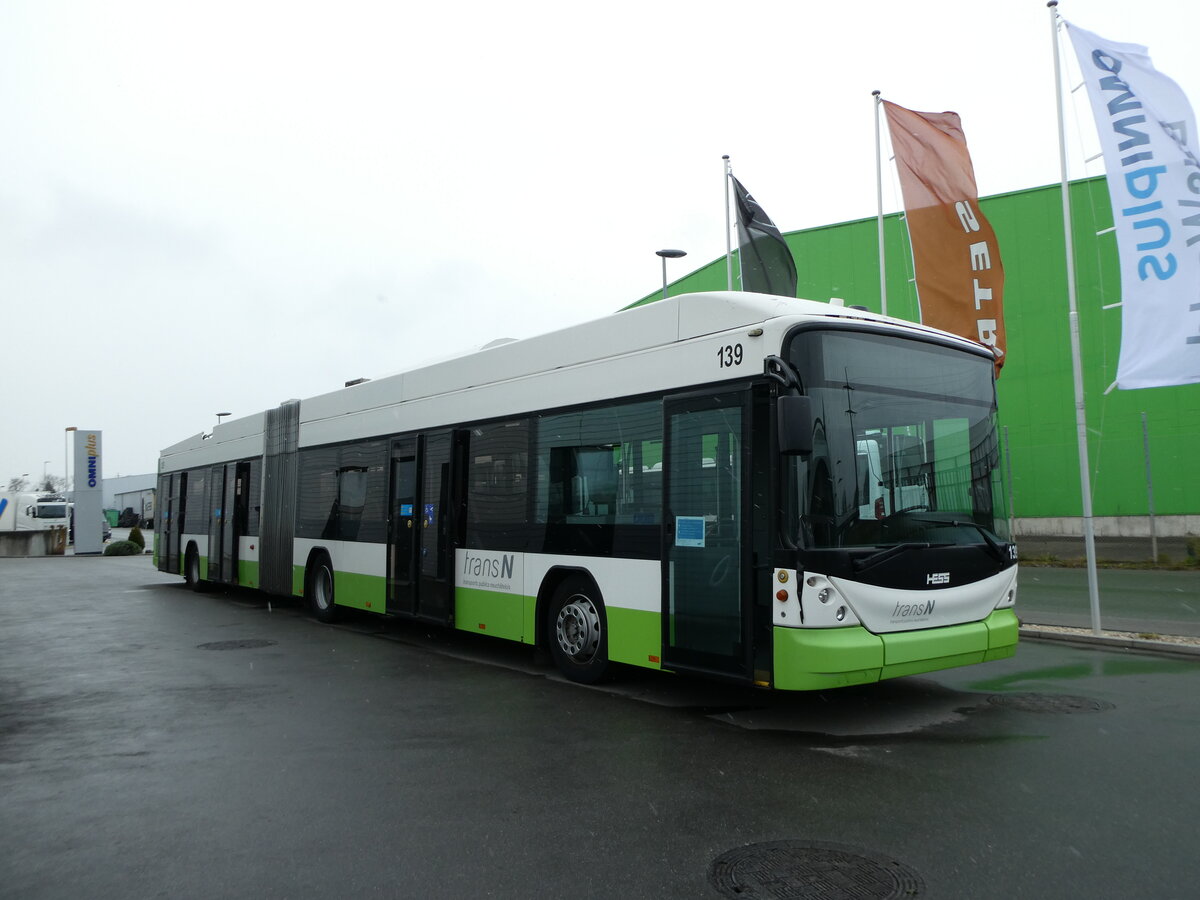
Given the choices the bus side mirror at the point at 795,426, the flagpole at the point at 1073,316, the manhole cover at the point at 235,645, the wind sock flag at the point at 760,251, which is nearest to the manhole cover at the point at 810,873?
the bus side mirror at the point at 795,426

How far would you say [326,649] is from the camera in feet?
36.3

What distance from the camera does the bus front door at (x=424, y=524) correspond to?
10523mm

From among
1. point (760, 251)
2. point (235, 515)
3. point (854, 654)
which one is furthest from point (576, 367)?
point (235, 515)

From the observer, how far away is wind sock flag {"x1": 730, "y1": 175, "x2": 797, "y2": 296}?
16422 mm

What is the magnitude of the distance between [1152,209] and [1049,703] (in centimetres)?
615

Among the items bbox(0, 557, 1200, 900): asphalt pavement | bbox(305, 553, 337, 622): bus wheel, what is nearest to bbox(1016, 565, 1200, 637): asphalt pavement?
bbox(0, 557, 1200, 900): asphalt pavement

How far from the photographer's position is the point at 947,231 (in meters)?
13.8

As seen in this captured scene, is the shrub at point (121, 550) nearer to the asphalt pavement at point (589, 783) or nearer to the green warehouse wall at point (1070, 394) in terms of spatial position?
the asphalt pavement at point (589, 783)

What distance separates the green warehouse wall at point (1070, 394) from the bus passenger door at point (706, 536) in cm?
1793

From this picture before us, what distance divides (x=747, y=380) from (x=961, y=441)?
189 cm

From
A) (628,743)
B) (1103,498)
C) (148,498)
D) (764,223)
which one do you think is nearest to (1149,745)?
(628,743)

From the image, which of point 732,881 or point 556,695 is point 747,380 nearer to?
point 556,695

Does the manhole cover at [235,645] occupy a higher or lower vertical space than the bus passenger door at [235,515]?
lower

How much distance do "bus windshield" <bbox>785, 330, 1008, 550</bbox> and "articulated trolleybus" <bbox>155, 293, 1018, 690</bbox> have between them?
0.05 feet
